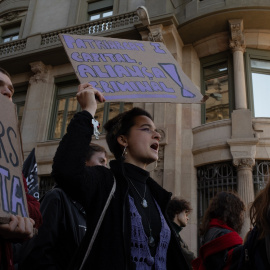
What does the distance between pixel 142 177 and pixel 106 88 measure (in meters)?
0.73

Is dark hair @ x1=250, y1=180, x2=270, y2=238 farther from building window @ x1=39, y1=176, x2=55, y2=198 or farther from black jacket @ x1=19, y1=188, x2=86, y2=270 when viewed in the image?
building window @ x1=39, y1=176, x2=55, y2=198

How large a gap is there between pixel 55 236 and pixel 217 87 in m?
10.6

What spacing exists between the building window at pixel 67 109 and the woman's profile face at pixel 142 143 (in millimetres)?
10067

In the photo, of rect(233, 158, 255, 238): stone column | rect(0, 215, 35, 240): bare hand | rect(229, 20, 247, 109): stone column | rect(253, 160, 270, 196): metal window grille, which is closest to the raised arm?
rect(0, 215, 35, 240): bare hand

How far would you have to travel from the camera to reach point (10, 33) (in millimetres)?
17125

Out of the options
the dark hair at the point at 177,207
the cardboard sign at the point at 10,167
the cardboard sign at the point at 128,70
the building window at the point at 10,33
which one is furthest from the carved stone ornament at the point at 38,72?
the cardboard sign at the point at 10,167

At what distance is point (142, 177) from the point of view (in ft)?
7.77

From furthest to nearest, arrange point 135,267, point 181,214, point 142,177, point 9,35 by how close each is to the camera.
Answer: point 9,35 → point 181,214 → point 142,177 → point 135,267

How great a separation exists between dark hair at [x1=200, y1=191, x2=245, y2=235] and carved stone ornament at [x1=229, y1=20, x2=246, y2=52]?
361 inches

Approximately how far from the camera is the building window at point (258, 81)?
1116 centimetres

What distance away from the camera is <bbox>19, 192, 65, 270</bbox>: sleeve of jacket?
6.98 feet

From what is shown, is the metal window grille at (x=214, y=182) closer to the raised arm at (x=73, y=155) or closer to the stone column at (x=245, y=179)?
the stone column at (x=245, y=179)

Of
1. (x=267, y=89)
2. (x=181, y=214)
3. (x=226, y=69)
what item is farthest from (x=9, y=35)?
(x=181, y=214)

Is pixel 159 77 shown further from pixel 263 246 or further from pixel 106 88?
pixel 263 246
